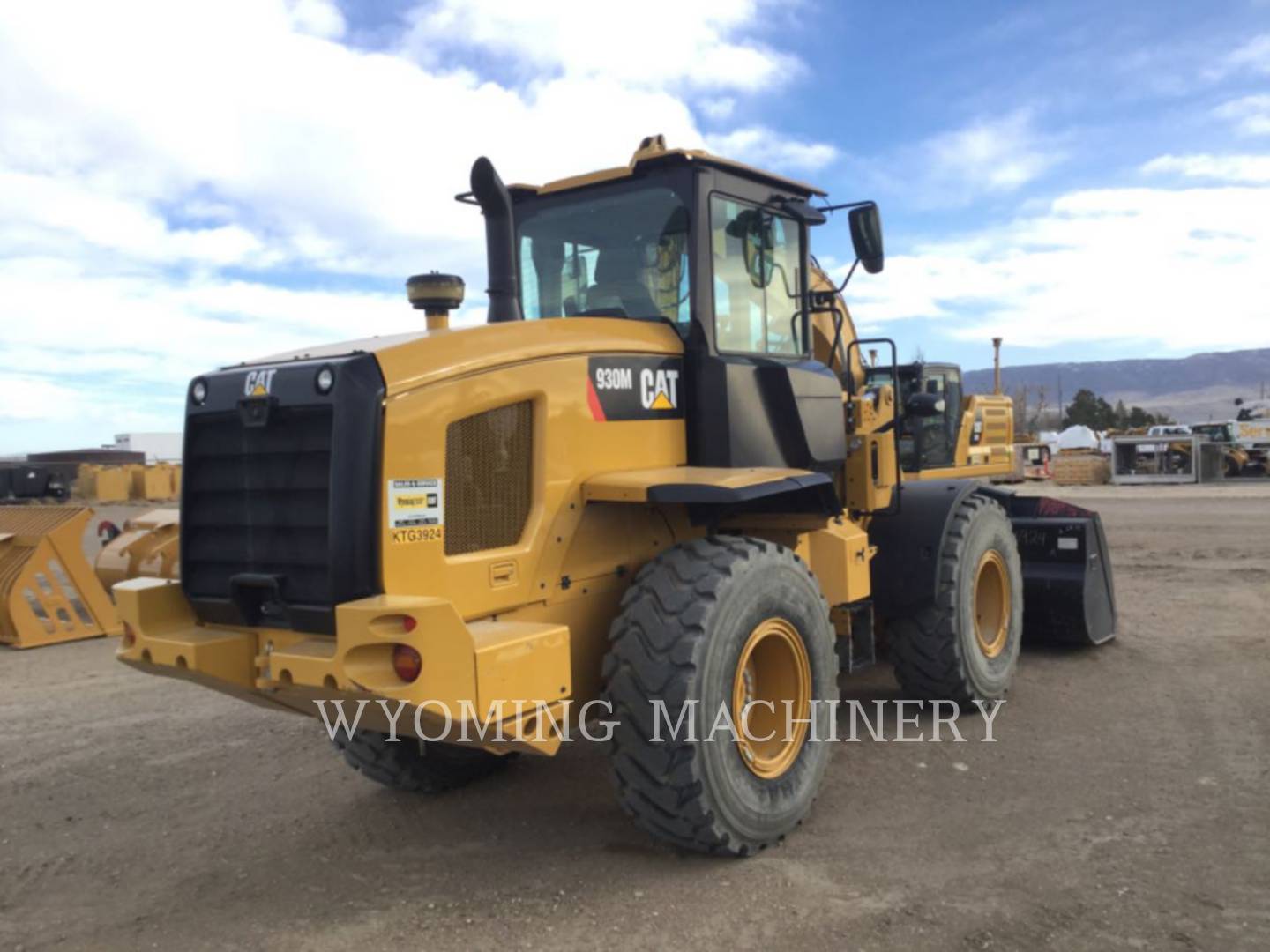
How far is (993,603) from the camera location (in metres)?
7.07

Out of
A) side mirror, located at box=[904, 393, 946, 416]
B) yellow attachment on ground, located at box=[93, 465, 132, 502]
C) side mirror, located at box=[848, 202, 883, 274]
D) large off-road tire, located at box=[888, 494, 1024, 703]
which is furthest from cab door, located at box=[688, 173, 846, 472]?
yellow attachment on ground, located at box=[93, 465, 132, 502]

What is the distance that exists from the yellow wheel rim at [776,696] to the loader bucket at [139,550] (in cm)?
554

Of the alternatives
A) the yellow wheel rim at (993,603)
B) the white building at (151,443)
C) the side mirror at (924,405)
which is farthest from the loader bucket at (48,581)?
the white building at (151,443)

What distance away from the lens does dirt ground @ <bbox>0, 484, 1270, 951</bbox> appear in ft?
12.3

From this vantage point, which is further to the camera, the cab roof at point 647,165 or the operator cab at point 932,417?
the operator cab at point 932,417

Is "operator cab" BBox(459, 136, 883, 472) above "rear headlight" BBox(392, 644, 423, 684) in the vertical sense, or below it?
above

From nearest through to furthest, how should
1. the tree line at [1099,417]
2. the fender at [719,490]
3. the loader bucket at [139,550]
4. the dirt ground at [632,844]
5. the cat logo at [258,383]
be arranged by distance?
1. the dirt ground at [632,844]
2. the cat logo at [258,383]
3. the fender at [719,490]
4. the loader bucket at [139,550]
5. the tree line at [1099,417]

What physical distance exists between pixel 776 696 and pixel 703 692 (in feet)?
2.98

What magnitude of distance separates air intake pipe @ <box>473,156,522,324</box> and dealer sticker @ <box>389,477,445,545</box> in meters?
1.17

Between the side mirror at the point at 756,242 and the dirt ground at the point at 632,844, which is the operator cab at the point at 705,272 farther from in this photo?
the dirt ground at the point at 632,844

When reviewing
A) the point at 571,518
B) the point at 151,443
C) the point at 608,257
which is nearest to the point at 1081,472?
the point at 608,257

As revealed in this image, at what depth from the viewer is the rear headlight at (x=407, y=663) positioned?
3.51 metres

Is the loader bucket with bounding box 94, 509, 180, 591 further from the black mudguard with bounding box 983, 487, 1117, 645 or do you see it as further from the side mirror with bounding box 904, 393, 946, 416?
the black mudguard with bounding box 983, 487, 1117, 645

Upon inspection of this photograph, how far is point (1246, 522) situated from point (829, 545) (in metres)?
14.8
